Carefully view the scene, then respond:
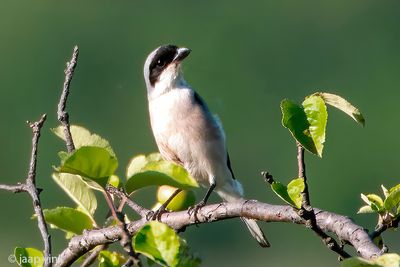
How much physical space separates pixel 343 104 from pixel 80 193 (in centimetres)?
73

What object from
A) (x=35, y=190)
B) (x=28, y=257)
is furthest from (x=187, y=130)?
(x=35, y=190)

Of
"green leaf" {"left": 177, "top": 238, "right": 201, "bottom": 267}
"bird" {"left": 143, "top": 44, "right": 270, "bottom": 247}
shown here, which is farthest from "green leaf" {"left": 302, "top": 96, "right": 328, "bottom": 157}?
"bird" {"left": 143, "top": 44, "right": 270, "bottom": 247}

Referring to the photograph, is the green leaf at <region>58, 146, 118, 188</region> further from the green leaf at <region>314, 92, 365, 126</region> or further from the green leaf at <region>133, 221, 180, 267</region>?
the green leaf at <region>314, 92, 365, 126</region>

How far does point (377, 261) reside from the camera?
183cm

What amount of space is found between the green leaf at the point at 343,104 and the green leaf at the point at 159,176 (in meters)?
0.38

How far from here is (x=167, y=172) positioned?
2051 millimetres

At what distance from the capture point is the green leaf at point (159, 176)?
6.64 feet

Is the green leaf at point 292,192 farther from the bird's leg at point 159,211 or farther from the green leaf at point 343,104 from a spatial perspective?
the bird's leg at point 159,211

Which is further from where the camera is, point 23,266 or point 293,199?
point 23,266

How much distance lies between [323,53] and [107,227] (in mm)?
42575

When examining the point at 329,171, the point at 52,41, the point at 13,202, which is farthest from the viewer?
the point at 52,41

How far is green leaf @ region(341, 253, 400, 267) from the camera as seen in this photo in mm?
1802

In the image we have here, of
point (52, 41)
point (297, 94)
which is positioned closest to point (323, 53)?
point (297, 94)

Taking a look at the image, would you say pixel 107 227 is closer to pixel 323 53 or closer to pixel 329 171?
pixel 329 171
